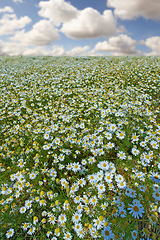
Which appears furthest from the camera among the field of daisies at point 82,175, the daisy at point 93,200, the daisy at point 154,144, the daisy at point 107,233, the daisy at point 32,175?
the daisy at point 154,144

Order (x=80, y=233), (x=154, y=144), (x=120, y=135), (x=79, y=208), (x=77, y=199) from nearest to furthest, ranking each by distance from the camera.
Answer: (x=80, y=233) < (x=79, y=208) < (x=77, y=199) < (x=154, y=144) < (x=120, y=135)

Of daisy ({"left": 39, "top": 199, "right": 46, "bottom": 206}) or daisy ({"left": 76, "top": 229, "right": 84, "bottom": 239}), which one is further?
daisy ({"left": 39, "top": 199, "right": 46, "bottom": 206})

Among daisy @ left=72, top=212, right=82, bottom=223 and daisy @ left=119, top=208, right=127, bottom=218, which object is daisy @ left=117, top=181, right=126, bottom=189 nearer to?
daisy @ left=119, top=208, right=127, bottom=218

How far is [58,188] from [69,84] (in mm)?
6093

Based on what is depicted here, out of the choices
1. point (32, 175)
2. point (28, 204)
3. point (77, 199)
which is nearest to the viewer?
point (77, 199)

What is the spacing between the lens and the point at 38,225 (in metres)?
2.53

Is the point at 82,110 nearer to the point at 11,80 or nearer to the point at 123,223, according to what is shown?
the point at 123,223

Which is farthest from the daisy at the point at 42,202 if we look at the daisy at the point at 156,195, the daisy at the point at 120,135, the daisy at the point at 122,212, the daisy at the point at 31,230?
the daisy at the point at 120,135

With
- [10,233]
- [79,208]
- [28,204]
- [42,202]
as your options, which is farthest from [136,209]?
[10,233]

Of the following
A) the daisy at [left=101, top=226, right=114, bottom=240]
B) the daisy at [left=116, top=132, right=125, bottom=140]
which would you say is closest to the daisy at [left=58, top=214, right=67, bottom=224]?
the daisy at [left=101, top=226, right=114, bottom=240]

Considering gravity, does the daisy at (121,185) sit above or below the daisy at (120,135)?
below

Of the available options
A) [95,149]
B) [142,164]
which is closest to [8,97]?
[95,149]

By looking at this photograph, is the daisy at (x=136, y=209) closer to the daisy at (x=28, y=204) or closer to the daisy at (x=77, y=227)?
the daisy at (x=77, y=227)

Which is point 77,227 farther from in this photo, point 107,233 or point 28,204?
point 28,204
